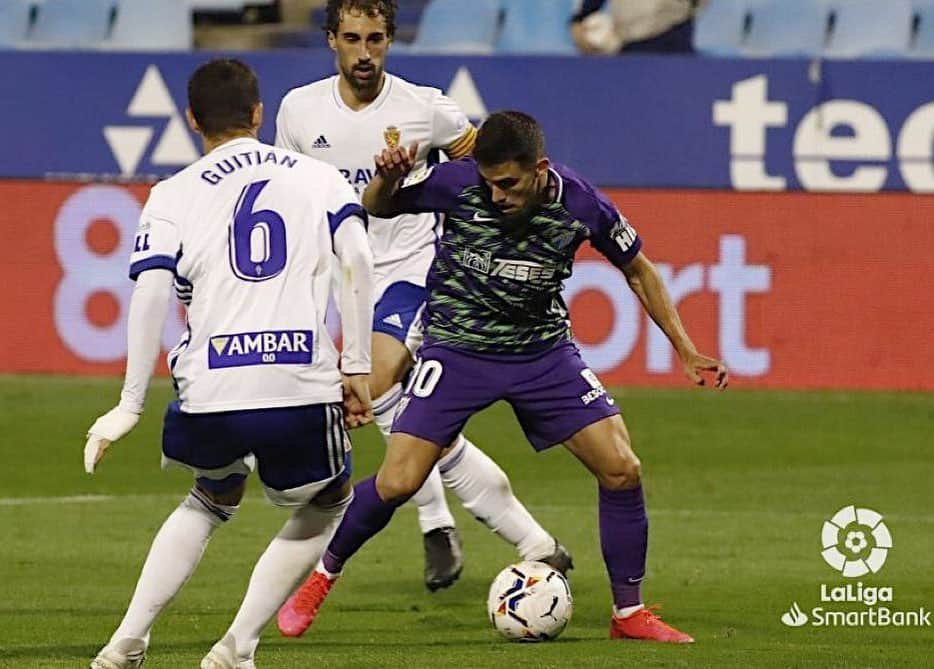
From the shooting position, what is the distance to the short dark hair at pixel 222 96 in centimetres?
540

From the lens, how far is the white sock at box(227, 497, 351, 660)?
5.50 m

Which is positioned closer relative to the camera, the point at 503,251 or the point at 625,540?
the point at 503,251

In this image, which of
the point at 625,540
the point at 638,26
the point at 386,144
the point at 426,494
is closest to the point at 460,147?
the point at 386,144

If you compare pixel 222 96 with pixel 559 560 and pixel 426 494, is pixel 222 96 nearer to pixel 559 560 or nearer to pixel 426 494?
pixel 559 560

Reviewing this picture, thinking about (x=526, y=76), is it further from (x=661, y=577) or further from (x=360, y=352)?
(x=360, y=352)

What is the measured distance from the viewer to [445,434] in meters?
6.43

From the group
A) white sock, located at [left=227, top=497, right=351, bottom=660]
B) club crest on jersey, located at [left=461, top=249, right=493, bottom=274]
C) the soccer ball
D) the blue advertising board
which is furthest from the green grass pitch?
the blue advertising board

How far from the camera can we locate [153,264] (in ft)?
17.4

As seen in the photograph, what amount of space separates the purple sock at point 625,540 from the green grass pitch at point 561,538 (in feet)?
0.68

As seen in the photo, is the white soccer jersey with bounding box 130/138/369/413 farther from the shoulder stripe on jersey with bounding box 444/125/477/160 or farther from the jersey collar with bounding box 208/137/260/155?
the shoulder stripe on jersey with bounding box 444/125/477/160

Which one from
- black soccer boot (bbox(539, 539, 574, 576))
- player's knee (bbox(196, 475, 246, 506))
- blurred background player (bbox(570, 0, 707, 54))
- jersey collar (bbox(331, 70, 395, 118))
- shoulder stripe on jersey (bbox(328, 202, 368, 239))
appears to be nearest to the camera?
shoulder stripe on jersey (bbox(328, 202, 368, 239))

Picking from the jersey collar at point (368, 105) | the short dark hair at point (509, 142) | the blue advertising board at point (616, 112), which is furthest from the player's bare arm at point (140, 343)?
the blue advertising board at point (616, 112)

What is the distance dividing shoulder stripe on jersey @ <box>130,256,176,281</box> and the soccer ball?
5.57 feet

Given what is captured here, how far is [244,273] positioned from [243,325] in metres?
0.14
